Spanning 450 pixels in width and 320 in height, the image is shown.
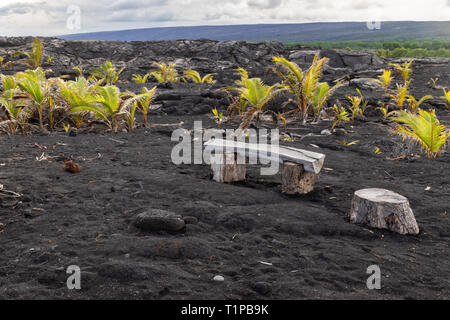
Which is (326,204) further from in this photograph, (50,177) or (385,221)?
(50,177)

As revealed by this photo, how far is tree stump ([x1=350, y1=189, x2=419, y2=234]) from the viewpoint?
9.84ft

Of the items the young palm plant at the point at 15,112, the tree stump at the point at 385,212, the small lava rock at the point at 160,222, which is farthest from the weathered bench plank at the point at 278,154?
the young palm plant at the point at 15,112

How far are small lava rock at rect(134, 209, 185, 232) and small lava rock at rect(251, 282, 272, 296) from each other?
0.89m

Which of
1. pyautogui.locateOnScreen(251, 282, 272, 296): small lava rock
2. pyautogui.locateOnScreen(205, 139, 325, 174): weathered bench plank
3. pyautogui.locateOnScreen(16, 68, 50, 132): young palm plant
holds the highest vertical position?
pyautogui.locateOnScreen(16, 68, 50, 132): young palm plant

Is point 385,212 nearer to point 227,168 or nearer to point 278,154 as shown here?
point 278,154

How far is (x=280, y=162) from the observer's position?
3748 mm

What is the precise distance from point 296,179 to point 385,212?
0.92m

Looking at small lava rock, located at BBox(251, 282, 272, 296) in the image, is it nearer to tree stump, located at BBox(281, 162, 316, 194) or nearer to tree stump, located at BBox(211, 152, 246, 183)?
Answer: tree stump, located at BBox(281, 162, 316, 194)

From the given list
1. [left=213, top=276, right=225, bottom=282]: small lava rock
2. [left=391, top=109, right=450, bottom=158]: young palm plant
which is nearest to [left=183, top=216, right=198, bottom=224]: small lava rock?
[left=213, top=276, right=225, bottom=282]: small lava rock

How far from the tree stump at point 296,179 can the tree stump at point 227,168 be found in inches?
20.8

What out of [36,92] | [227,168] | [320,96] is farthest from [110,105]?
[320,96]

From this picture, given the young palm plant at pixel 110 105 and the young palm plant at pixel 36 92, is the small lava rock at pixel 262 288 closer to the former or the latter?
the young palm plant at pixel 110 105

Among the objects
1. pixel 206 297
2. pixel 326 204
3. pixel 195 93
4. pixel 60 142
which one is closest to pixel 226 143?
pixel 326 204

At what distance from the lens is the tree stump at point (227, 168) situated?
155 inches
